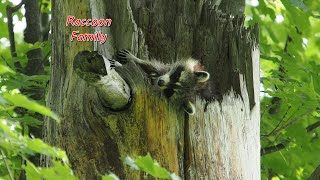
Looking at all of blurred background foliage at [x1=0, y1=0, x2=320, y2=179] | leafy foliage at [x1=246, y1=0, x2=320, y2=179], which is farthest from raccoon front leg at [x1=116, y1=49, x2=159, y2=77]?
leafy foliage at [x1=246, y1=0, x2=320, y2=179]

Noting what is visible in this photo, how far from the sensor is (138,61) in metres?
3.01

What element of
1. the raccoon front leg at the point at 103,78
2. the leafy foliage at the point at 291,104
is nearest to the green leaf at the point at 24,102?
the raccoon front leg at the point at 103,78

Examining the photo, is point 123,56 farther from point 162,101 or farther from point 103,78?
point 103,78

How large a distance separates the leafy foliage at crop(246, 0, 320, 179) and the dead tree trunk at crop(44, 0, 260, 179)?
74 centimetres

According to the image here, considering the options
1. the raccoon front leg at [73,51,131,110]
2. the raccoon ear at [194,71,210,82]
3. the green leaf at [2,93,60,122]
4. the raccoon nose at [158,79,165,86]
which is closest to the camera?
the green leaf at [2,93,60,122]

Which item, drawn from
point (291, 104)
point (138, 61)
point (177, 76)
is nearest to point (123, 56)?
point (138, 61)

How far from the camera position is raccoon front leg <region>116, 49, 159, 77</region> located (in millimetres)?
2933

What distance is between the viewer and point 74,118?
2.97m

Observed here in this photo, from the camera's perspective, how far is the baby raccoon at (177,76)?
2.92 meters

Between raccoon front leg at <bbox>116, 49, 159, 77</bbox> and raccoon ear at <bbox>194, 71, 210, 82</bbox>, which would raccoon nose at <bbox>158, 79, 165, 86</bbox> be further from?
raccoon ear at <bbox>194, 71, 210, 82</bbox>

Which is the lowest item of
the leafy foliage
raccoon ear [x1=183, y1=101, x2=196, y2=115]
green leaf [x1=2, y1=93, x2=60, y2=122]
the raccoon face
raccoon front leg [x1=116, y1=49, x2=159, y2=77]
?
the leafy foliage

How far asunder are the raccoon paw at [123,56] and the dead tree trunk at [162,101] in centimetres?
7

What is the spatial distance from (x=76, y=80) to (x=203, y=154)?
27.5 inches

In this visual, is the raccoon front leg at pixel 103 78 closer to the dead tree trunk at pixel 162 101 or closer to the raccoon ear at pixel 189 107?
the dead tree trunk at pixel 162 101
